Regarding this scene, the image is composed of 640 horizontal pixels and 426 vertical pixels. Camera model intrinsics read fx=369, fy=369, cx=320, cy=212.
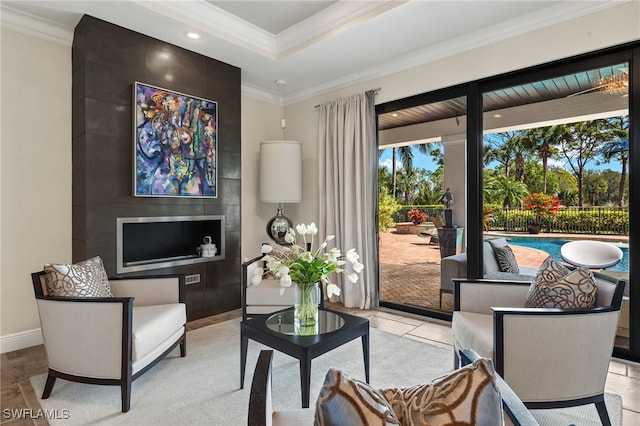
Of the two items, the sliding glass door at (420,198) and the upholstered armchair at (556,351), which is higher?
the sliding glass door at (420,198)

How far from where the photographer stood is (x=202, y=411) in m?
2.01

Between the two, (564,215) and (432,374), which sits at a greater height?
(564,215)

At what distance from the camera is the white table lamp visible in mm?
4324

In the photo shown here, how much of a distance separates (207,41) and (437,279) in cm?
324

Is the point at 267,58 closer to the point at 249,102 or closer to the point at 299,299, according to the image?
the point at 249,102

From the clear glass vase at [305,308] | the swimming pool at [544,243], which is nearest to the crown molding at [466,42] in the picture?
the swimming pool at [544,243]

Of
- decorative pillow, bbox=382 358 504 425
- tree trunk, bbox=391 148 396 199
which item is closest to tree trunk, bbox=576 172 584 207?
tree trunk, bbox=391 148 396 199

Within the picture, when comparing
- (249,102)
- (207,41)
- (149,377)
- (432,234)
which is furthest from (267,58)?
(149,377)

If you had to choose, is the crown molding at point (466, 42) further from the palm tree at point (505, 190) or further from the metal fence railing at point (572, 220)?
the metal fence railing at point (572, 220)

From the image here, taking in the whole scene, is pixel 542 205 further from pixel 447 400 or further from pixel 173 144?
pixel 173 144

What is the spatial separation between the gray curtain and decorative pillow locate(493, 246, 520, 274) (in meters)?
1.24

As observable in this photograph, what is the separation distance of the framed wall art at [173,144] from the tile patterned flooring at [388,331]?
137 cm

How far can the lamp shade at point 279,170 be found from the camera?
14.2ft

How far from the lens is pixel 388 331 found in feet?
11.0
